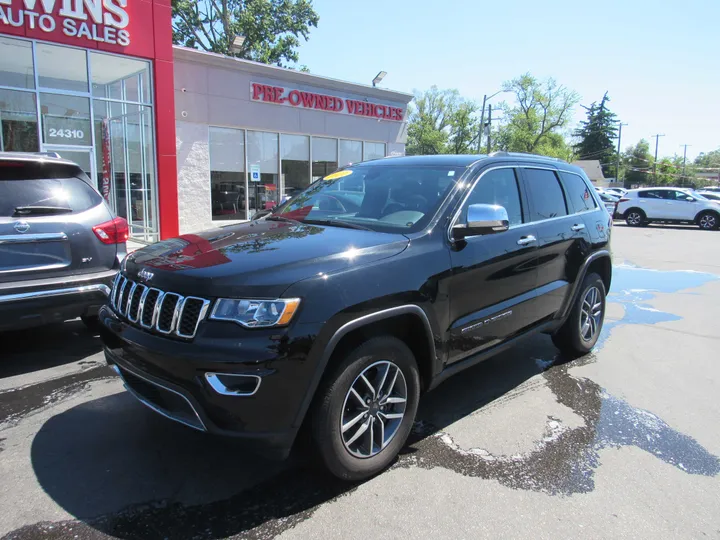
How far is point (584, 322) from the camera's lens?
494 centimetres

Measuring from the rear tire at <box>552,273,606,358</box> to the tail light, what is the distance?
4.20 metres

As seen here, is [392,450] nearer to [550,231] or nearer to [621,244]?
[550,231]

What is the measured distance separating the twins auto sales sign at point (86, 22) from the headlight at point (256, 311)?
34.7ft

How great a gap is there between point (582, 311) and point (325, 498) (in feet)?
10.8

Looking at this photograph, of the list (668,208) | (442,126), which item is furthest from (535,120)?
(668,208)

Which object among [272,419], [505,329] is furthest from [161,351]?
[505,329]

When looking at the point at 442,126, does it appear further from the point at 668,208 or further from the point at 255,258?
the point at 255,258

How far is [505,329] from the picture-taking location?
371 cm

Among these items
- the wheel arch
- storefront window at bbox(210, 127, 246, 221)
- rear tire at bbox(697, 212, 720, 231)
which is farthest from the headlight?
rear tire at bbox(697, 212, 720, 231)

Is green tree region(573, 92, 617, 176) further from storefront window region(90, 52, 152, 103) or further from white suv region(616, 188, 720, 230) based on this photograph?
storefront window region(90, 52, 152, 103)

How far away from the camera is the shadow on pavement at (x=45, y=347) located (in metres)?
4.48

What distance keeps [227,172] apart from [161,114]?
3.47 meters

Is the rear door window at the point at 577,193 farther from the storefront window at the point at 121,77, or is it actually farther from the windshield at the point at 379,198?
the storefront window at the point at 121,77

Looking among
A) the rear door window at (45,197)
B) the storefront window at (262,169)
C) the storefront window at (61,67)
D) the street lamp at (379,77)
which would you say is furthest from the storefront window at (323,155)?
the rear door window at (45,197)
